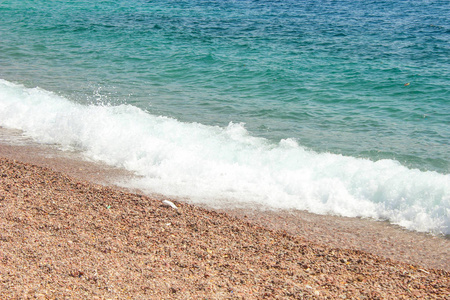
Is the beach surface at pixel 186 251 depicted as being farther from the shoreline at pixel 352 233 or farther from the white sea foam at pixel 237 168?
the white sea foam at pixel 237 168

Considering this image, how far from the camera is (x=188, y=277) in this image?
4.87 m

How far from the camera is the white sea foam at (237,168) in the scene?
7141 millimetres

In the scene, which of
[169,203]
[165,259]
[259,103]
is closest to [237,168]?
[169,203]

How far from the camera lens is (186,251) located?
17.8 feet

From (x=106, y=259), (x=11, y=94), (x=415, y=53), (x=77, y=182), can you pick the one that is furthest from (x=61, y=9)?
(x=106, y=259)

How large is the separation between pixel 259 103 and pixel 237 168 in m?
4.34

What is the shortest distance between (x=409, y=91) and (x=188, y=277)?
31.8ft

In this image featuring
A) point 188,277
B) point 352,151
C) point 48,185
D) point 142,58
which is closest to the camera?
point 188,277

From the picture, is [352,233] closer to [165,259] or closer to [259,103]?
[165,259]

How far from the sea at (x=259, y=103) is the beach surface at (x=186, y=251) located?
29.5 inches

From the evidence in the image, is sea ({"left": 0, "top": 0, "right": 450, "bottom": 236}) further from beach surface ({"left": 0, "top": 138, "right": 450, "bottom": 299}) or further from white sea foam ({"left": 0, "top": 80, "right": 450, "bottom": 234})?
beach surface ({"left": 0, "top": 138, "right": 450, "bottom": 299})

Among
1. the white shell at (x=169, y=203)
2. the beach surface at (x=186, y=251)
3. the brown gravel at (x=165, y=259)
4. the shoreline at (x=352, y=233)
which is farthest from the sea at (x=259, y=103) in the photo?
the brown gravel at (x=165, y=259)

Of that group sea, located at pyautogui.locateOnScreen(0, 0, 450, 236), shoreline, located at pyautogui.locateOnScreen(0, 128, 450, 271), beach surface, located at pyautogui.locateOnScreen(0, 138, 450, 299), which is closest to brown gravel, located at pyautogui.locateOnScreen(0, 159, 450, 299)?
beach surface, located at pyautogui.locateOnScreen(0, 138, 450, 299)

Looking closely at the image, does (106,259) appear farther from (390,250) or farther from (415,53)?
(415,53)
